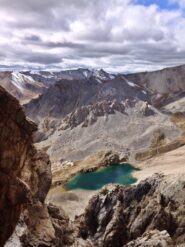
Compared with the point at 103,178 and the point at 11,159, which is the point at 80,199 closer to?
the point at 103,178

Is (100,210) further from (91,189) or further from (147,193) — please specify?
(91,189)

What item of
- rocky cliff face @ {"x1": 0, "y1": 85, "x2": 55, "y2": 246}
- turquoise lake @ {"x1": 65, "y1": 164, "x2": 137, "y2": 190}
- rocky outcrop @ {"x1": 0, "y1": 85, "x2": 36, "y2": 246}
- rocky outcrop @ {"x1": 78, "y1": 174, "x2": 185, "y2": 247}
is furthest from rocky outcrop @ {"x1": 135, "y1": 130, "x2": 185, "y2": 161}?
rocky outcrop @ {"x1": 0, "y1": 85, "x2": 36, "y2": 246}

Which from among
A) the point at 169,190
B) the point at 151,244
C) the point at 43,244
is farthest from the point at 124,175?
the point at 43,244

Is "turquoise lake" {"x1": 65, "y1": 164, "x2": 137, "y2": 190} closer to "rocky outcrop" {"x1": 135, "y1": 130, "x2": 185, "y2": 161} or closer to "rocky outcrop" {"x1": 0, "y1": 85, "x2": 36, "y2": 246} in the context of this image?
"rocky outcrop" {"x1": 135, "y1": 130, "x2": 185, "y2": 161}

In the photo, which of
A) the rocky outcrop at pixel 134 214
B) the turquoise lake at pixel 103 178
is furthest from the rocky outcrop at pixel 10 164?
the turquoise lake at pixel 103 178

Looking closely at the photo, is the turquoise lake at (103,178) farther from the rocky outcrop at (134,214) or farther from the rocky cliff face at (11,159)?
the rocky cliff face at (11,159)

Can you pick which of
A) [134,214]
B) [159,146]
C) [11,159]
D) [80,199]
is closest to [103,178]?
[80,199]
